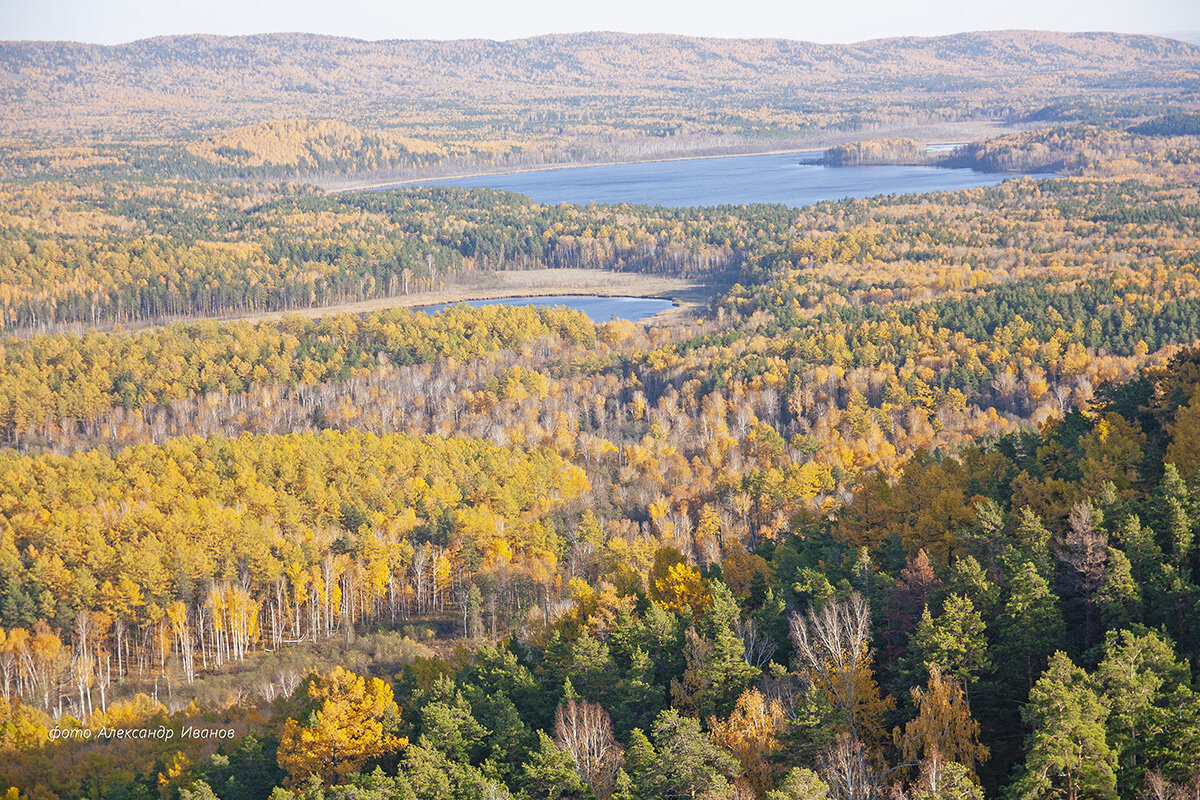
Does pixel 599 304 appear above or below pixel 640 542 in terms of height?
below

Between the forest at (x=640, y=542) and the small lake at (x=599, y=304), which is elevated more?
the forest at (x=640, y=542)

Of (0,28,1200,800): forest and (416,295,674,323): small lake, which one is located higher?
(0,28,1200,800): forest

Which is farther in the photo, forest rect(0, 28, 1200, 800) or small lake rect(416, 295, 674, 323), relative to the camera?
small lake rect(416, 295, 674, 323)

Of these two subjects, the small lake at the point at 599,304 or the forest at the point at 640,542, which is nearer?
the forest at the point at 640,542

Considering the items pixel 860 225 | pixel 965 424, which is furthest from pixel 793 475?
pixel 860 225

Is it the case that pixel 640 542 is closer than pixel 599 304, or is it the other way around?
pixel 640 542
